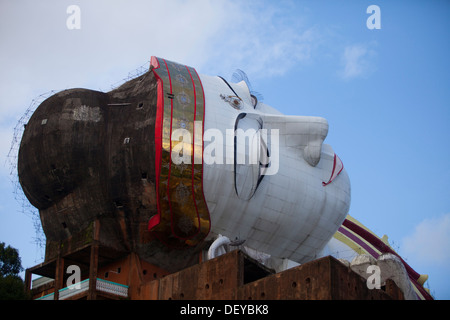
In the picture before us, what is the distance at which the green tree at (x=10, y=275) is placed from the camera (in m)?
48.3

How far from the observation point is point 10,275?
5044 cm

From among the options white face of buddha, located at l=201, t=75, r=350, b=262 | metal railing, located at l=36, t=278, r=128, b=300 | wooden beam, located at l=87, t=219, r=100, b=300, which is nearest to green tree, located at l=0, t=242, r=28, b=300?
metal railing, located at l=36, t=278, r=128, b=300

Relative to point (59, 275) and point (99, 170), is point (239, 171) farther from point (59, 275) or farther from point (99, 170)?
Answer: point (59, 275)

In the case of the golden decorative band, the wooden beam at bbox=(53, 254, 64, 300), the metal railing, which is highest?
the golden decorative band

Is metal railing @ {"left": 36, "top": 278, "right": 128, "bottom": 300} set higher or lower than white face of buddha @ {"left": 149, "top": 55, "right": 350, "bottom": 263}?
lower

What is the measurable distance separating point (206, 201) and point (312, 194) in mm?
7427

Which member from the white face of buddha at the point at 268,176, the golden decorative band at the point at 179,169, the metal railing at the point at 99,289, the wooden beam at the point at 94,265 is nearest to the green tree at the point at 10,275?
the metal railing at the point at 99,289

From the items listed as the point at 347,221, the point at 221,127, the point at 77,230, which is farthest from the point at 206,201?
the point at 347,221

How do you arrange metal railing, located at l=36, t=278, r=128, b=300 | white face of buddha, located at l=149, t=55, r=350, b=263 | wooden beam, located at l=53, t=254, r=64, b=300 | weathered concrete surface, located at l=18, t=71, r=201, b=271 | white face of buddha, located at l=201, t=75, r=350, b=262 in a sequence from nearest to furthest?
metal railing, located at l=36, t=278, r=128, b=300
wooden beam, located at l=53, t=254, r=64, b=300
white face of buddha, located at l=149, t=55, r=350, b=263
weathered concrete surface, located at l=18, t=71, r=201, b=271
white face of buddha, located at l=201, t=75, r=350, b=262

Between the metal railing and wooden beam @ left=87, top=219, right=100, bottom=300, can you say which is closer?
wooden beam @ left=87, top=219, right=100, bottom=300

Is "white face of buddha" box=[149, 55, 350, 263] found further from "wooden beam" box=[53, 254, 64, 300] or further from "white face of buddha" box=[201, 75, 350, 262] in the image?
"wooden beam" box=[53, 254, 64, 300]

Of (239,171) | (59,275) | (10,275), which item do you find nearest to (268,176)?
(239,171)

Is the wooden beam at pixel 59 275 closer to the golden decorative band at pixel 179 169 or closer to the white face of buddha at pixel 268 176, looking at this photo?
the golden decorative band at pixel 179 169

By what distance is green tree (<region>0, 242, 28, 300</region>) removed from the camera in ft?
159
